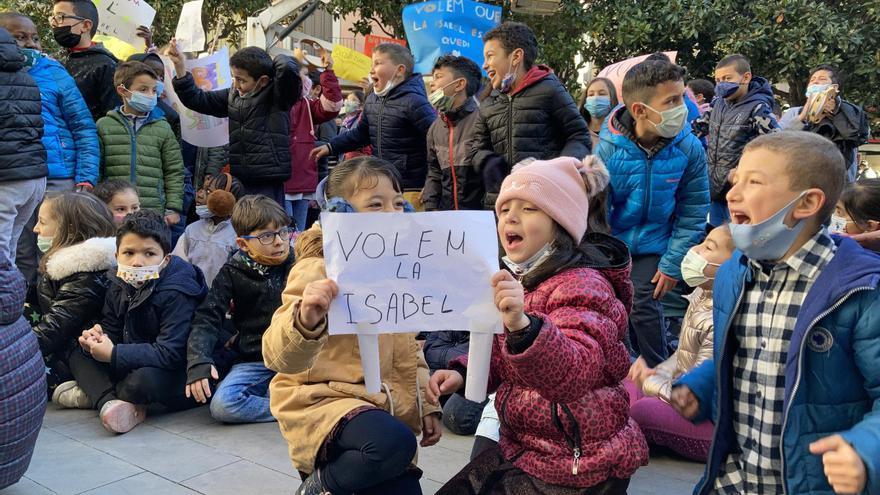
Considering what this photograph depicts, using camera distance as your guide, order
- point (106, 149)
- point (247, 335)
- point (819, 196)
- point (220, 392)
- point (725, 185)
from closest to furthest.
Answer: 1. point (819, 196)
2. point (220, 392)
3. point (247, 335)
4. point (106, 149)
5. point (725, 185)

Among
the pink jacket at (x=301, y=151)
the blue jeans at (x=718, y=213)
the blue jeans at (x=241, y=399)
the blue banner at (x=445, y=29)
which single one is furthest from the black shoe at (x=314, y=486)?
the blue banner at (x=445, y=29)

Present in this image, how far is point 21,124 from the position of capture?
4938mm

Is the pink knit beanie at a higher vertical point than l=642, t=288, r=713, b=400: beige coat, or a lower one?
higher

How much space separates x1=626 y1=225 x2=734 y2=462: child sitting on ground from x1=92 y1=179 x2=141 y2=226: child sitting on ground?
3.63 m

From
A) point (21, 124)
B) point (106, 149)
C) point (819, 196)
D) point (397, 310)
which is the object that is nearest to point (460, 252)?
point (397, 310)

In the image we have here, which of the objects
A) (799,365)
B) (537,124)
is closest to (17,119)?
(537,124)

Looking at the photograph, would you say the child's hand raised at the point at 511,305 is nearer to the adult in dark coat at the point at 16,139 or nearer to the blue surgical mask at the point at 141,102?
the adult in dark coat at the point at 16,139

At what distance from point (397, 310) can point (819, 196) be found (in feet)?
3.80

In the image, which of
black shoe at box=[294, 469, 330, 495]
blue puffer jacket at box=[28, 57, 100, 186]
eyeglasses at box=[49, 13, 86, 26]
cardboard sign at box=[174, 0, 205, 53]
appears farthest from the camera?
cardboard sign at box=[174, 0, 205, 53]

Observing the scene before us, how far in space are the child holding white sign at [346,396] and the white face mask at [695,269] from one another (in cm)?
148

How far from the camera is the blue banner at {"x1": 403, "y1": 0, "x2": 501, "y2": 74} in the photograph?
7.62 meters

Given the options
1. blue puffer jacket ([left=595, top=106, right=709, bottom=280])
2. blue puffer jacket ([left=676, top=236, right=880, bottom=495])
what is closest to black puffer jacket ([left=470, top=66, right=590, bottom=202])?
blue puffer jacket ([left=595, top=106, right=709, bottom=280])

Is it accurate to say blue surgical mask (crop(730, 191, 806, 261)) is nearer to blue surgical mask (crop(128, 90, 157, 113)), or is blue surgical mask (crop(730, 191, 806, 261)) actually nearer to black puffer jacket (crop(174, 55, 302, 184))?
black puffer jacket (crop(174, 55, 302, 184))

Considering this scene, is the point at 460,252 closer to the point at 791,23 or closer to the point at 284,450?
the point at 284,450
